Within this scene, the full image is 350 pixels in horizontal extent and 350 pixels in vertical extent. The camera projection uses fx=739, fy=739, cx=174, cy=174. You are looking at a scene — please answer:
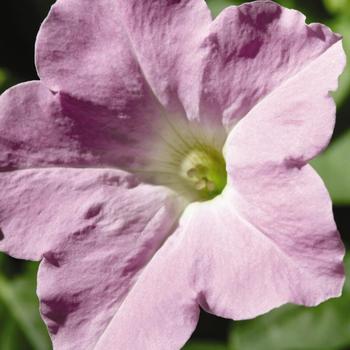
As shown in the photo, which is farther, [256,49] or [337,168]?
[337,168]

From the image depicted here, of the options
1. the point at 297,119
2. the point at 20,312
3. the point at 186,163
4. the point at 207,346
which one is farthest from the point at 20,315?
the point at 297,119

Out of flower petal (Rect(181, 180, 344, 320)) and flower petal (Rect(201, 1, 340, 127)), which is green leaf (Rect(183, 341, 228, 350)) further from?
flower petal (Rect(201, 1, 340, 127))

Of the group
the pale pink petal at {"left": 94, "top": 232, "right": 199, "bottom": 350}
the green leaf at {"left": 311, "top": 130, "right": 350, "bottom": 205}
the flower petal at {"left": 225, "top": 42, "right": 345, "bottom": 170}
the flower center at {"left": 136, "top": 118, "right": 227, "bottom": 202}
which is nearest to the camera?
the flower petal at {"left": 225, "top": 42, "right": 345, "bottom": 170}

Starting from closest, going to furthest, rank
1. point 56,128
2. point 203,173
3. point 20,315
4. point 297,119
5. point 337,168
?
point 297,119
point 56,128
point 203,173
point 337,168
point 20,315

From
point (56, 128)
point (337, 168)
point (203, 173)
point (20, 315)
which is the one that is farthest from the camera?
point (20, 315)

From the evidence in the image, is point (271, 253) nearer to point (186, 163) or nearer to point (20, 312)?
point (186, 163)

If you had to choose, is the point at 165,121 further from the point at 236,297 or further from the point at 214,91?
the point at 236,297

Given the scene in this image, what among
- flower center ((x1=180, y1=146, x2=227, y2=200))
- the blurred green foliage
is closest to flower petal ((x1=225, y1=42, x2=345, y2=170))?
flower center ((x1=180, y1=146, x2=227, y2=200))

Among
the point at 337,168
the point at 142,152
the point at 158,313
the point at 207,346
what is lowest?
the point at 207,346
